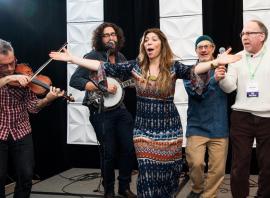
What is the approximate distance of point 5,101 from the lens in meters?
3.39

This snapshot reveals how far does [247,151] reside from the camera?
3609 mm

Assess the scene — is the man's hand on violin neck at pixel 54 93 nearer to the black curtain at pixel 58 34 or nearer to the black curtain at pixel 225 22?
the black curtain at pixel 58 34

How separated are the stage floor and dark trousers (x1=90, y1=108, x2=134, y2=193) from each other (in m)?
0.49

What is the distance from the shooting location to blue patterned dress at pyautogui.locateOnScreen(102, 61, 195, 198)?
3.17m

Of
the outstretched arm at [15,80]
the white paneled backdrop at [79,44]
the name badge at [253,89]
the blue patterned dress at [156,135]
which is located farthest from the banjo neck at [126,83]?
the white paneled backdrop at [79,44]

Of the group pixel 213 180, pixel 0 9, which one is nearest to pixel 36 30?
pixel 0 9

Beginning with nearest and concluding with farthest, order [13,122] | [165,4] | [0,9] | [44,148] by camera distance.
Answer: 1. [13,122]
2. [0,9]
3. [165,4]
4. [44,148]

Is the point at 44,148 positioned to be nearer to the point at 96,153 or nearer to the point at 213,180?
the point at 96,153

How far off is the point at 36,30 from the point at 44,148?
5.44 feet

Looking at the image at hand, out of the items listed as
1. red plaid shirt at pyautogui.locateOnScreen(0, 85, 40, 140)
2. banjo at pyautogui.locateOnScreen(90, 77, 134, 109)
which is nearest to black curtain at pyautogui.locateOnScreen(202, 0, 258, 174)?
banjo at pyautogui.locateOnScreen(90, 77, 134, 109)

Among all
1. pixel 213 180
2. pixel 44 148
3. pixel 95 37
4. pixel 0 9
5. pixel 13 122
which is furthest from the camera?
pixel 44 148

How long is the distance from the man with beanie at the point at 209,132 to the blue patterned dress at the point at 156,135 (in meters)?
0.72

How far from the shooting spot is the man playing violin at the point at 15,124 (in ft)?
11.0

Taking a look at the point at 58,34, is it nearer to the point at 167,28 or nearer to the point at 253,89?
the point at 167,28
